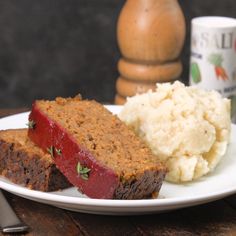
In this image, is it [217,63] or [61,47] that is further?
[61,47]

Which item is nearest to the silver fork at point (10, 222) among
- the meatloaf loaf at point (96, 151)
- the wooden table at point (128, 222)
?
the wooden table at point (128, 222)

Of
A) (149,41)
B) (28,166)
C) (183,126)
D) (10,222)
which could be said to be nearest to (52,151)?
(28,166)

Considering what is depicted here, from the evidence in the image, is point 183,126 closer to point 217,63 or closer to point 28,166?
point 28,166

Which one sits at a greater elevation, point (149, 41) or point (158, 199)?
point (149, 41)

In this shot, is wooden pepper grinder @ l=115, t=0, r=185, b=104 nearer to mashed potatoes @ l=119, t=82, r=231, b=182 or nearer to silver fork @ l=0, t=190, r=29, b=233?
mashed potatoes @ l=119, t=82, r=231, b=182

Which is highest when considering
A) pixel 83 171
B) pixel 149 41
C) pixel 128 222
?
pixel 149 41

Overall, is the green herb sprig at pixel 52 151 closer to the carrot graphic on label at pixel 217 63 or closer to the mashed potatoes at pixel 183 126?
the mashed potatoes at pixel 183 126

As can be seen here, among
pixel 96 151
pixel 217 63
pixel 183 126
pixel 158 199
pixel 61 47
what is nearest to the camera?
pixel 158 199
